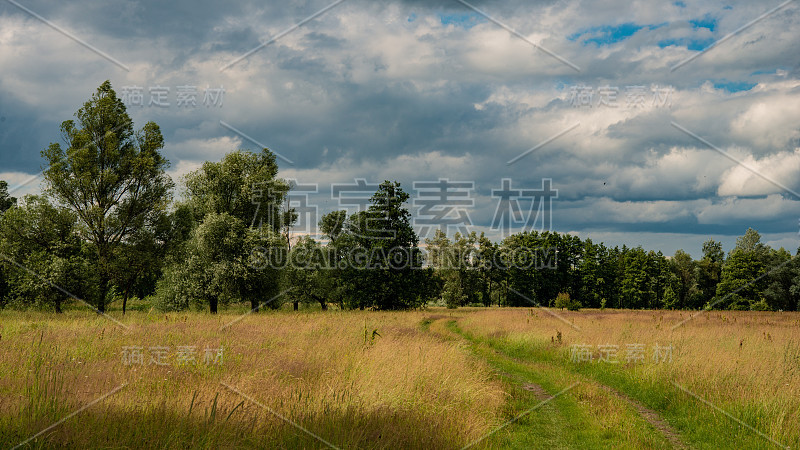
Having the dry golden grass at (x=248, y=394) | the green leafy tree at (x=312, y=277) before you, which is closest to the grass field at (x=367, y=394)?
the dry golden grass at (x=248, y=394)

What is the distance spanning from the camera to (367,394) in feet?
25.3

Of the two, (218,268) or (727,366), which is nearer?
(727,366)

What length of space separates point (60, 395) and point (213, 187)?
28.4 metres

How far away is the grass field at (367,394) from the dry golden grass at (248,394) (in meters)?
0.03

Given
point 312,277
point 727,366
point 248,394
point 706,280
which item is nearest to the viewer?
point 248,394

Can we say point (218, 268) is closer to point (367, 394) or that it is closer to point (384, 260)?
point (384, 260)

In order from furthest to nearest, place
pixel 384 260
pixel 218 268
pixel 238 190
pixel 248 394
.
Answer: pixel 384 260 < pixel 238 190 < pixel 218 268 < pixel 248 394

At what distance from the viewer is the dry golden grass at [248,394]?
5.74 m

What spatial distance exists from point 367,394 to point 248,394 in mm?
1986

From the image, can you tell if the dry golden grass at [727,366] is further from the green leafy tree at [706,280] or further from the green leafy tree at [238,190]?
the green leafy tree at [706,280]

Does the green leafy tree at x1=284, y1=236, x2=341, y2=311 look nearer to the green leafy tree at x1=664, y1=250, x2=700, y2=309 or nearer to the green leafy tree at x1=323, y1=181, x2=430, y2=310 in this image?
the green leafy tree at x1=323, y1=181, x2=430, y2=310

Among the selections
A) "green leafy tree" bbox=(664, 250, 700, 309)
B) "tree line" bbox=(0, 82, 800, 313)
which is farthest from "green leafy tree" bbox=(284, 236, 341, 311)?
"green leafy tree" bbox=(664, 250, 700, 309)

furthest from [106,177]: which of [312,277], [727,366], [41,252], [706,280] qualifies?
[706,280]

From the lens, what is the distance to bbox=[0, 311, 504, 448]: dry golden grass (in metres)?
5.74
